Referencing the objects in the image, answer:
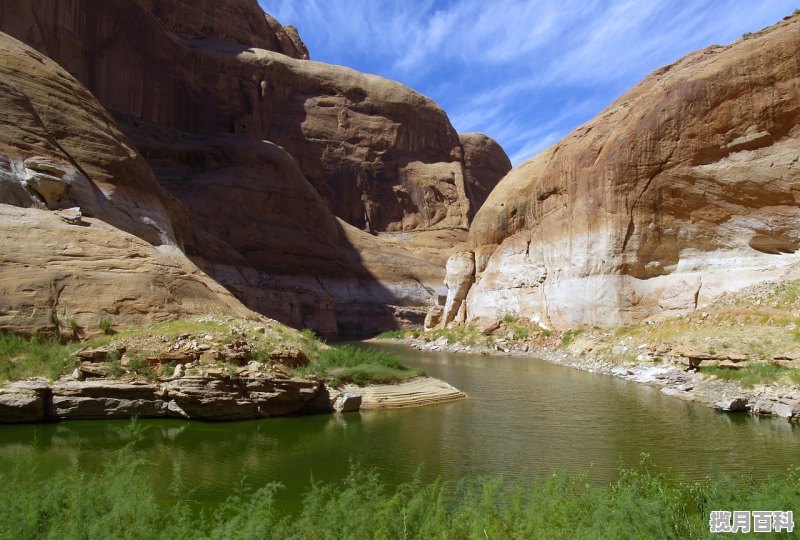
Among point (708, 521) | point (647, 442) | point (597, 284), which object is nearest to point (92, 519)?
point (708, 521)

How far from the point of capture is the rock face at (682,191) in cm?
2683

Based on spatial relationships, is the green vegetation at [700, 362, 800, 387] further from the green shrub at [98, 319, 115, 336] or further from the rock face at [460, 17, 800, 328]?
the green shrub at [98, 319, 115, 336]

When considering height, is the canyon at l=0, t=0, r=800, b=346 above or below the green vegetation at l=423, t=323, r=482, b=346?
above

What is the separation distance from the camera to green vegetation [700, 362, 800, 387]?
17.2 meters

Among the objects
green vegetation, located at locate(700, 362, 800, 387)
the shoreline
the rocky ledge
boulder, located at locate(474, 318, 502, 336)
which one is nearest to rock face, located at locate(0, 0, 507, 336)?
the rocky ledge

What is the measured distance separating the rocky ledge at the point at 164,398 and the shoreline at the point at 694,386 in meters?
11.1

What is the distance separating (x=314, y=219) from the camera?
63.6m

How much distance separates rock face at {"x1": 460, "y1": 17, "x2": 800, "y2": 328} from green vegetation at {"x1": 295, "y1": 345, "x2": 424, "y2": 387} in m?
15.4

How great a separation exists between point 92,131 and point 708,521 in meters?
28.7

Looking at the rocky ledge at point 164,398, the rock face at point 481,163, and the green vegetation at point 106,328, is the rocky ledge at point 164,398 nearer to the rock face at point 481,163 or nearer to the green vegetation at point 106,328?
the green vegetation at point 106,328

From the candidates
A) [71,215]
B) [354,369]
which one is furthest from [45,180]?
[354,369]

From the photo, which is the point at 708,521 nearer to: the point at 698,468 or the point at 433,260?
the point at 698,468

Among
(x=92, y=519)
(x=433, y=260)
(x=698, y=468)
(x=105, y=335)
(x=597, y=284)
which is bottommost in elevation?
(x=698, y=468)

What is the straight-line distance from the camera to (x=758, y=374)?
18016 mm
